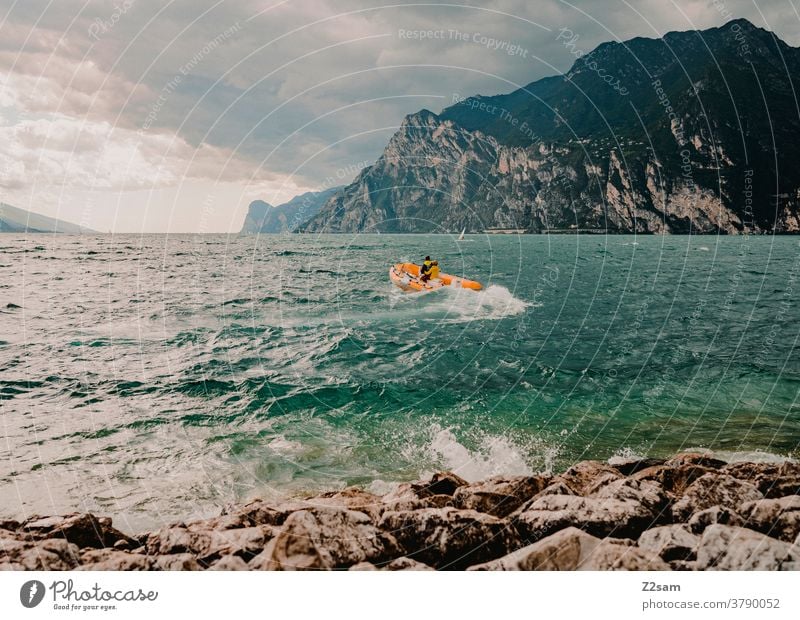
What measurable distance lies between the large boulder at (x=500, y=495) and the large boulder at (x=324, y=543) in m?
1.84

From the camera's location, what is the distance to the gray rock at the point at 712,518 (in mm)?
5566

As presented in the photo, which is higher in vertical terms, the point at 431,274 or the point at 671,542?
the point at 431,274

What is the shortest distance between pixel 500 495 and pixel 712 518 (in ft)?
9.68

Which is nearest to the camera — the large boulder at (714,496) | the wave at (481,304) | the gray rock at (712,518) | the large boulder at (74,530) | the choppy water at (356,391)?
the gray rock at (712,518)

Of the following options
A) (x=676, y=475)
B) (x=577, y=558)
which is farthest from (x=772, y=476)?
(x=577, y=558)

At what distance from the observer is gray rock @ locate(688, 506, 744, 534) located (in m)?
5.57

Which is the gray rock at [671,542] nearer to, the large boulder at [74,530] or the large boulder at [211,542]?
the large boulder at [211,542]

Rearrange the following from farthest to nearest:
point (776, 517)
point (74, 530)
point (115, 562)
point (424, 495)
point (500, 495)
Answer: point (424, 495)
point (500, 495)
point (74, 530)
point (776, 517)
point (115, 562)

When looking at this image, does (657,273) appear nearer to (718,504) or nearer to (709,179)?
(718,504)

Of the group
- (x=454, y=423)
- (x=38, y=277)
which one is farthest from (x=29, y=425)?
(x=38, y=277)

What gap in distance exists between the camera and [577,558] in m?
5.08

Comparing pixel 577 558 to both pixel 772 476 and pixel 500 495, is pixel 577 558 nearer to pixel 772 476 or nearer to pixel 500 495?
pixel 500 495

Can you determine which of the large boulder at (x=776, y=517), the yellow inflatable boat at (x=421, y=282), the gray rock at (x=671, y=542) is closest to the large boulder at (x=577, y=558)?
the gray rock at (x=671, y=542)

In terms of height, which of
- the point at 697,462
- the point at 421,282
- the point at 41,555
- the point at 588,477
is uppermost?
the point at 421,282
